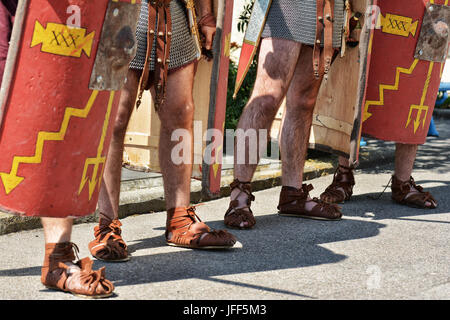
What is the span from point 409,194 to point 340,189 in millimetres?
417

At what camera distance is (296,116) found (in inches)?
177

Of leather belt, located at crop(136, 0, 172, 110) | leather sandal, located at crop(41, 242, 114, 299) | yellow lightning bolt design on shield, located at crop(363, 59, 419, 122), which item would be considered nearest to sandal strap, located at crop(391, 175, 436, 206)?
yellow lightning bolt design on shield, located at crop(363, 59, 419, 122)

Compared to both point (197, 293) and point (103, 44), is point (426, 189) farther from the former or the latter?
point (103, 44)

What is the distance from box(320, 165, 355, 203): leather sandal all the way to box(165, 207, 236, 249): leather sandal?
51.4 inches

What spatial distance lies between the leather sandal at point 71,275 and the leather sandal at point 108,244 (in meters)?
0.36

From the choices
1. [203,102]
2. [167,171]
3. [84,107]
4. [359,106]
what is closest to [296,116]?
→ [359,106]

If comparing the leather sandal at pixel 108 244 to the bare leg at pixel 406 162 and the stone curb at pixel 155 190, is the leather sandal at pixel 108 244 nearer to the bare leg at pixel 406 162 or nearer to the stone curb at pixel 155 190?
the stone curb at pixel 155 190

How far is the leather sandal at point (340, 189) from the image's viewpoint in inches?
195

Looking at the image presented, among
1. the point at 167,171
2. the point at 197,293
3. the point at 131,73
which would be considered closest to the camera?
the point at 197,293

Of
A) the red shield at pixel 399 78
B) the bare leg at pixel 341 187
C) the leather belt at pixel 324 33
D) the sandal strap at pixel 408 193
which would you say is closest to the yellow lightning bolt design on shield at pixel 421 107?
the red shield at pixel 399 78

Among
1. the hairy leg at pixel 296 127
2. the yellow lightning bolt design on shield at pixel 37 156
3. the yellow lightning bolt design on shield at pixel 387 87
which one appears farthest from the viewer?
the yellow lightning bolt design on shield at pixel 387 87

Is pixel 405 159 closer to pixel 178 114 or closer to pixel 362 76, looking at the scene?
pixel 362 76

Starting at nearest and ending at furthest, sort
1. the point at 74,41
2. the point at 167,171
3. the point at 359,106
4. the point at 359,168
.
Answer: the point at 74,41, the point at 167,171, the point at 359,106, the point at 359,168

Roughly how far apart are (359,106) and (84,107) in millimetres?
1981
